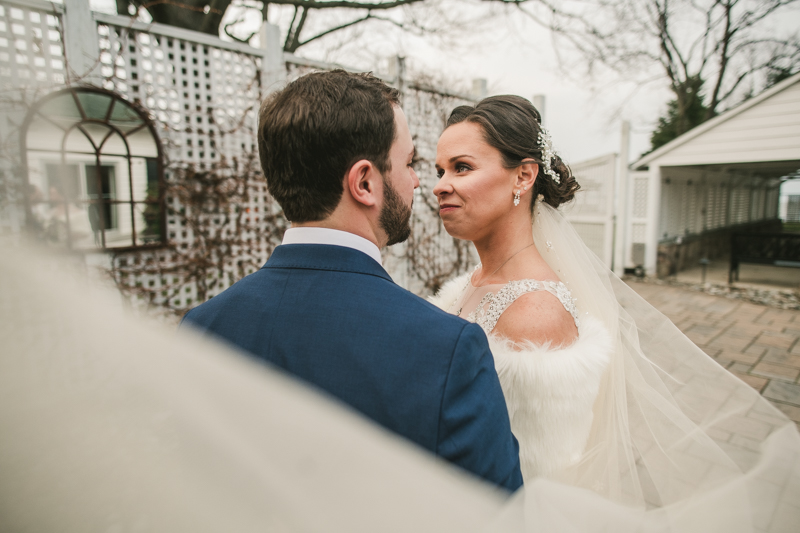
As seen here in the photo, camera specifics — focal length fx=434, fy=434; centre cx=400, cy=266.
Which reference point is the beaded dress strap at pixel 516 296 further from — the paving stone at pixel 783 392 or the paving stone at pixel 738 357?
the paving stone at pixel 738 357

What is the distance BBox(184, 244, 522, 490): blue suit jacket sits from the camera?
0.90 metres

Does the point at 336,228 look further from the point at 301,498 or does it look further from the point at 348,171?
the point at 301,498

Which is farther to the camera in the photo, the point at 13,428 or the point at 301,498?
the point at 301,498

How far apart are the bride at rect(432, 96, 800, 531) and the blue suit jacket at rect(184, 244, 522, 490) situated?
54cm

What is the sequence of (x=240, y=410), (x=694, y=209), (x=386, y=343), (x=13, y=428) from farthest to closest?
1. (x=694, y=209)
2. (x=386, y=343)
3. (x=240, y=410)
4. (x=13, y=428)

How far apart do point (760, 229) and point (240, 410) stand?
2237 centimetres

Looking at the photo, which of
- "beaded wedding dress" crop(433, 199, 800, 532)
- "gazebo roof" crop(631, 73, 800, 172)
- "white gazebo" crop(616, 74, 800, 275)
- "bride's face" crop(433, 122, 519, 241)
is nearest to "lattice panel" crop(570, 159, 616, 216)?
"white gazebo" crop(616, 74, 800, 275)

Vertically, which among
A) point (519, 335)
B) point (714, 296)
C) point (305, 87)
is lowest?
point (714, 296)

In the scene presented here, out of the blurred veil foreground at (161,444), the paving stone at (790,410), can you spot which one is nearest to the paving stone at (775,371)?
the paving stone at (790,410)

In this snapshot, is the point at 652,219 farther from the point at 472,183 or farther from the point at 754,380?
the point at 472,183

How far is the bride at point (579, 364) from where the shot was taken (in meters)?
1.53

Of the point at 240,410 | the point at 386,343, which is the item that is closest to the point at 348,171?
the point at 386,343

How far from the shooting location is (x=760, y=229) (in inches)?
685

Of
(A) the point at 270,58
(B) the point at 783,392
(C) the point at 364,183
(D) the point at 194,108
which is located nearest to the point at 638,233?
(B) the point at 783,392
